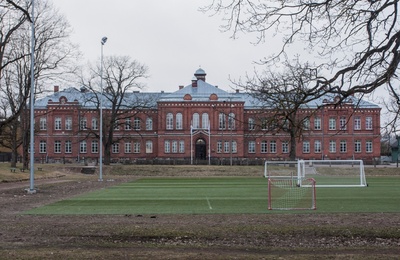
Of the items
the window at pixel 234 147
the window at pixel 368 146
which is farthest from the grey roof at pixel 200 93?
the window at pixel 368 146

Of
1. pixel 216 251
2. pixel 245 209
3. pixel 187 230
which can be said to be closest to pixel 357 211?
pixel 245 209

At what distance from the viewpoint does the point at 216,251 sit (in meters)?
11.9

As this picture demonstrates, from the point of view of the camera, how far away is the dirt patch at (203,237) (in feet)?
37.7

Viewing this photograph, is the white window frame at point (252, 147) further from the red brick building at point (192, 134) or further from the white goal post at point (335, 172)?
the white goal post at point (335, 172)

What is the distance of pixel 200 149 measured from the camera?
301ft

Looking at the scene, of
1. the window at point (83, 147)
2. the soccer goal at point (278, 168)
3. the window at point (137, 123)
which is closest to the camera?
the soccer goal at point (278, 168)

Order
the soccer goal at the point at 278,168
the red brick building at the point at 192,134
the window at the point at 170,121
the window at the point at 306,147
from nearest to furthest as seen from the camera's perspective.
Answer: the soccer goal at the point at 278,168
the red brick building at the point at 192,134
the window at the point at 170,121
the window at the point at 306,147

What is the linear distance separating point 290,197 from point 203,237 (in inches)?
434

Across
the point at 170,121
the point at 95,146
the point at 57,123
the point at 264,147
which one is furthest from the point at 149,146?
the point at 264,147

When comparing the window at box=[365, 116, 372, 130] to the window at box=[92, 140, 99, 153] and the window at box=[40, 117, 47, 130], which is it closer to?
the window at box=[92, 140, 99, 153]

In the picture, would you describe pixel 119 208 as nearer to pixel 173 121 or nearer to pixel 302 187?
pixel 302 187

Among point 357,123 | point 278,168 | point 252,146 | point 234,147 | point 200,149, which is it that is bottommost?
point 278,168

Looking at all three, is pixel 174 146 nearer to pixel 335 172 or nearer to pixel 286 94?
pixel 335 172

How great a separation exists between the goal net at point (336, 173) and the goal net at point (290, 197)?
6.75m
